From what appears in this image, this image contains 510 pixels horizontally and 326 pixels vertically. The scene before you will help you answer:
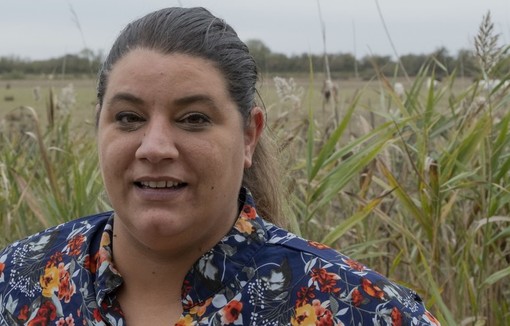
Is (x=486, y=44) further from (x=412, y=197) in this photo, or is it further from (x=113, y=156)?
(x=113, y=156)

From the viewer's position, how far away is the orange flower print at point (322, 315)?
1.58 m

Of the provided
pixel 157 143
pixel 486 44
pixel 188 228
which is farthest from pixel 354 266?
pixel 486 44

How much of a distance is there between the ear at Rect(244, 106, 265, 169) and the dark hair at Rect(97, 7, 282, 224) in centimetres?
2

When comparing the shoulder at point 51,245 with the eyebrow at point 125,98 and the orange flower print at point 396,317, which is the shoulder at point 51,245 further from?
the orange flower print at point 396,317

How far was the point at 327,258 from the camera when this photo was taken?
1.65m

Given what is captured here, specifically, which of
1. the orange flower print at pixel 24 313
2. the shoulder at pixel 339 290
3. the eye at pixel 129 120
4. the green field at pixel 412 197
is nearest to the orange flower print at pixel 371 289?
the shoulder at pixel 339 290

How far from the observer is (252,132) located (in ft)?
5.79

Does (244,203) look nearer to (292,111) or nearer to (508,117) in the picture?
(508,117)

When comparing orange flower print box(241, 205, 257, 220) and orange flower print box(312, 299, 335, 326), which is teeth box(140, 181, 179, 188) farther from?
orange flower print box(312, 299, 335, 326)

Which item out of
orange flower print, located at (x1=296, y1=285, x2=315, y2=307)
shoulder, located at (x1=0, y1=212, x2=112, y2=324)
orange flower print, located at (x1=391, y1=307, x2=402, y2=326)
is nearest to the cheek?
shoulder, located at (x1=0, y1=212, x2=112, y2=324)

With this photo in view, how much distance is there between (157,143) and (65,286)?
1.16 feet

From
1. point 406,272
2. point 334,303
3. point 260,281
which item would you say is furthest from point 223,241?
point 406,272

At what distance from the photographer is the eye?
159 cm

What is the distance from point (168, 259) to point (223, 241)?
10cm
